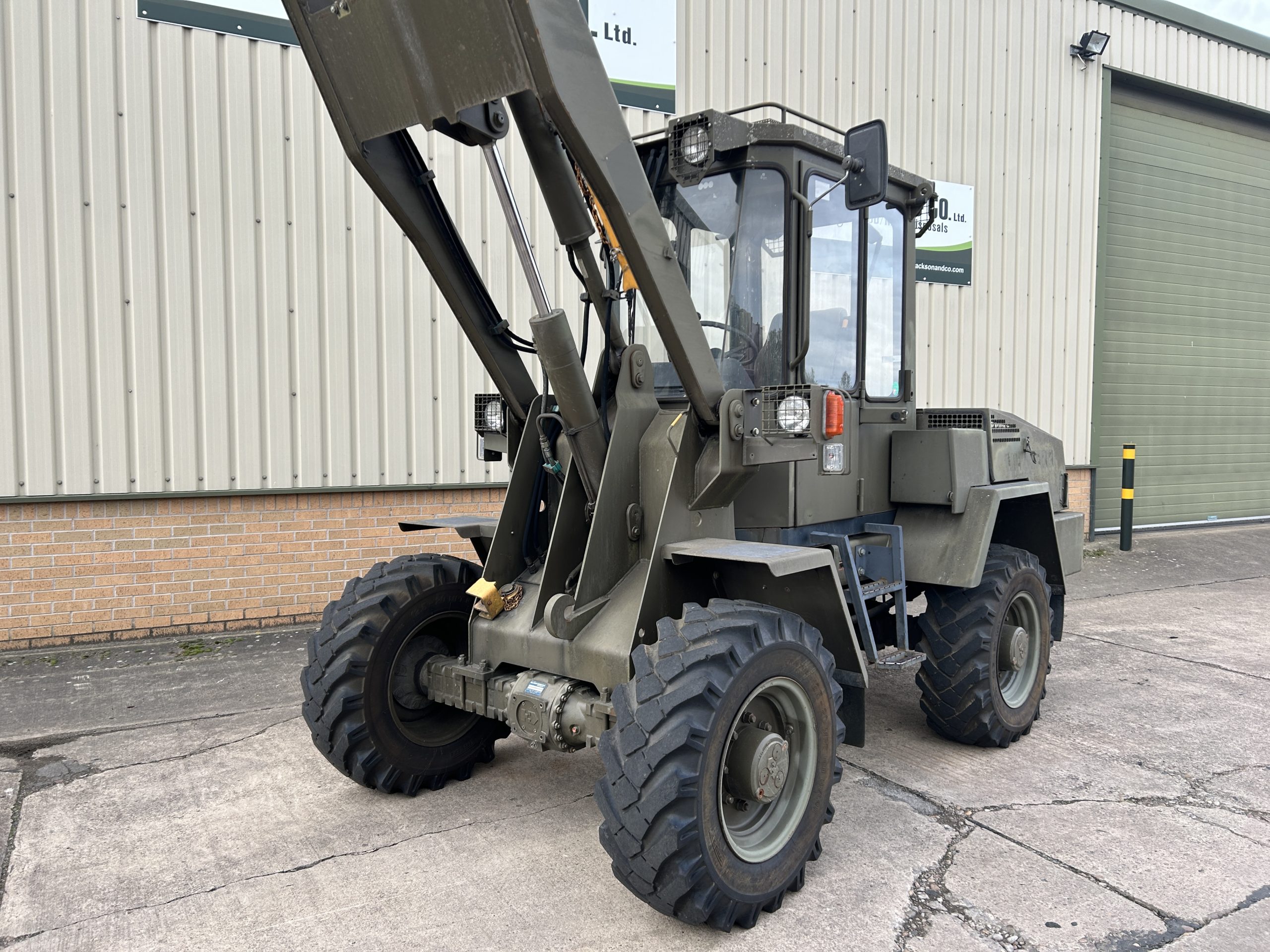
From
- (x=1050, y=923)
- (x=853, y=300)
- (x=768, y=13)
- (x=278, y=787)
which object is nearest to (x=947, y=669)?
(x=1050, y=923)

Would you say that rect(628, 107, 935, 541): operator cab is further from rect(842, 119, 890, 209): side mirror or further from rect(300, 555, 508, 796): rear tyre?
rect(300, 555, 508, 796): rear tyre

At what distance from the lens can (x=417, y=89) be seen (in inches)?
123

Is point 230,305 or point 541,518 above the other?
point 230,305

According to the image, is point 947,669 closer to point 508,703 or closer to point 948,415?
point 948,415

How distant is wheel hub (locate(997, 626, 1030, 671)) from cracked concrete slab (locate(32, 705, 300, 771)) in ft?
12.7

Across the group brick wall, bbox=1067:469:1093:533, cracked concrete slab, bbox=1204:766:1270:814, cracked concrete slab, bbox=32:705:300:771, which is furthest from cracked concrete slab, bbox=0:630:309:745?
brick wall, bbox=1067:469:1093:533

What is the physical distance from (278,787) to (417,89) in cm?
309

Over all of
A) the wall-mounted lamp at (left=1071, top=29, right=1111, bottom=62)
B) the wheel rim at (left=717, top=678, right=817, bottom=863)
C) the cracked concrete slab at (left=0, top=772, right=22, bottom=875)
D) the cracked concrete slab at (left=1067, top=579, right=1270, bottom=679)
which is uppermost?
the wall-mounted lamp at (left=1071, top=29, right=1111, bottom=62)

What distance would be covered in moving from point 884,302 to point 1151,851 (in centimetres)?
263

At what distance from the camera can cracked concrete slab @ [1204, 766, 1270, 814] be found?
13.6 ft

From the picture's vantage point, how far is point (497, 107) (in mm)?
3119

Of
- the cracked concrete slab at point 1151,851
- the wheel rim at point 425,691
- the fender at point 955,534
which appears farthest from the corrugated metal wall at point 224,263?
the cracked concrete slab at point 1151,851

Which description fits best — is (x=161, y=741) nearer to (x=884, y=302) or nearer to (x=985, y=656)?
(x=985, y=656)

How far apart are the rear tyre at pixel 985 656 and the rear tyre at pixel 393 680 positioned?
2.15m
